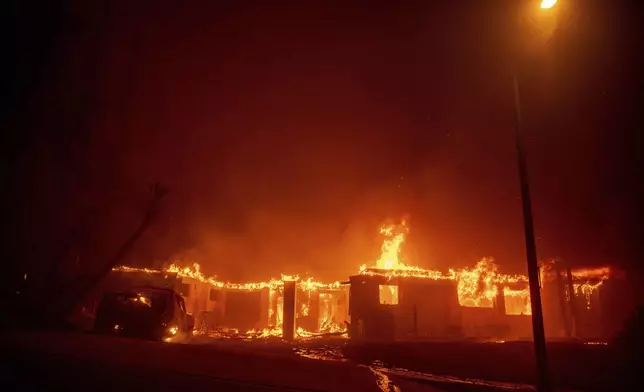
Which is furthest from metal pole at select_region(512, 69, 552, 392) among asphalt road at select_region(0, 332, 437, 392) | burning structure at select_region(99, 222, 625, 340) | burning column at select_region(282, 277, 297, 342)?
burning column at select_region(282, 277, 297, 342)

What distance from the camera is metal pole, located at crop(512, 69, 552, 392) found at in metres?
8.98

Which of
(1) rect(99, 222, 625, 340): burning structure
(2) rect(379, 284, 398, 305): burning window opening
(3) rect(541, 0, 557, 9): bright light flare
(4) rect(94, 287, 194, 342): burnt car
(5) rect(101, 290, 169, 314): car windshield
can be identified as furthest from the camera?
(2) rect(379, 284, 398, 305): burning window opening

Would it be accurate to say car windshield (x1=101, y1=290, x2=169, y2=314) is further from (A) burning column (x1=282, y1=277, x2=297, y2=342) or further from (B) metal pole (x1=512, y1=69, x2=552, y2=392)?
(A) burning column (x1=282, y1=277, x2=297, y2=342)

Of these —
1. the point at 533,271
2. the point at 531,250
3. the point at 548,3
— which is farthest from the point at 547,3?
the point at 533,271

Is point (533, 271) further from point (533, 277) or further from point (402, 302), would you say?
point (402, 302)

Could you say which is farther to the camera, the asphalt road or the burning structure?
the burning structure

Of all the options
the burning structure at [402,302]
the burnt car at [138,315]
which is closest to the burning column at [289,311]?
the burning structure at [402,302]

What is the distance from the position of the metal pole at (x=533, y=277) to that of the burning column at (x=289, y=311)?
17932 millimetres

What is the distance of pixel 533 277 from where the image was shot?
9430 millimetres

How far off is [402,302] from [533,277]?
63.2 ft

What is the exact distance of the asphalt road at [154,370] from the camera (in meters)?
6.48

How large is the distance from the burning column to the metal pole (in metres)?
17.9

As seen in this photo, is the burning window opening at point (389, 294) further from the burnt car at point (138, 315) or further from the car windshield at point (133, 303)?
the car windshield at point (133, 303)

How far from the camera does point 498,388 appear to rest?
11180 mm
